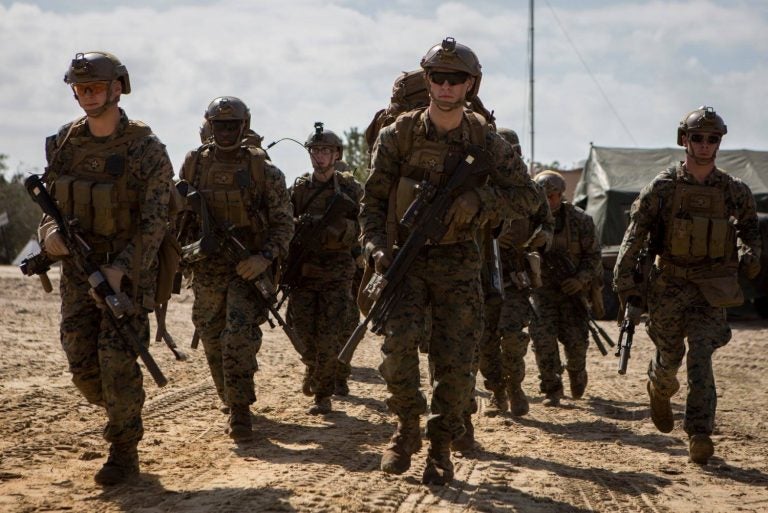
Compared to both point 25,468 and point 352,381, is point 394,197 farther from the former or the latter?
point 352,381

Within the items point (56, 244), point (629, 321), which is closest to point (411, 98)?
point (629, 321)

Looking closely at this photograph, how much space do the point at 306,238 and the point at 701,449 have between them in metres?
3.90

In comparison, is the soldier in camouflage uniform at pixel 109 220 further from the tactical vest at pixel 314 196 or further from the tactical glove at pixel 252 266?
the tactical vest at pixel 314 196

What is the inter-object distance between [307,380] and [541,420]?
6.84 feet

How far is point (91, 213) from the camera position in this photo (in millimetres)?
6477

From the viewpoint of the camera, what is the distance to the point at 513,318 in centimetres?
982

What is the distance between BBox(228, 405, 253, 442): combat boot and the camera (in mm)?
7977

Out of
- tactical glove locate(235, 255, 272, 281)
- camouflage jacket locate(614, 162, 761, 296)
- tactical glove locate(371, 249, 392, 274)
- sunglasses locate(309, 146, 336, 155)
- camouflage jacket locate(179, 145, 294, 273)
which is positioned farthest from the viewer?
sunglasses locate(309, 146, 336, 155)

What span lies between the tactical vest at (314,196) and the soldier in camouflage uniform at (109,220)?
3524 millimetres

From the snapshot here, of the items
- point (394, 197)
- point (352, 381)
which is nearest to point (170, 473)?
point (394, 197)

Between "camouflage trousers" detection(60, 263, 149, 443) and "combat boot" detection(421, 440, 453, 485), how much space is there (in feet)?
5.36

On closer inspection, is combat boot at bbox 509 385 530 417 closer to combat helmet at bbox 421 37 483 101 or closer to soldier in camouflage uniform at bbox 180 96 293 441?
soldier in camouflage uniform at bbox 180 96 293 441

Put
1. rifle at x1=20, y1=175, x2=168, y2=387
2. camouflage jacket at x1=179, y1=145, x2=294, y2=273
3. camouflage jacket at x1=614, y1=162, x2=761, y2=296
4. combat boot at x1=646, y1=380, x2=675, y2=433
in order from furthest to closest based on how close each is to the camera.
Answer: camouflage jacket at x1=179, y1=145, x2=294, y2=273 → combat boot at x1=646, y1=380, x2=675, y2=433 → camouflage jacket at x1=614, y1=162, x2=761, y2=296 → rifle at x1=20, y1=175, x2=168, y2=387

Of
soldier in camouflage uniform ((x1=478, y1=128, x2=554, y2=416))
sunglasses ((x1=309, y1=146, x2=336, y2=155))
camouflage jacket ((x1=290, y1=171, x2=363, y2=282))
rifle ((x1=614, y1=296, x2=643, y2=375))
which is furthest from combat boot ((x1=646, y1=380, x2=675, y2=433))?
sunglasses ((x1=309, y1=146, x2=336, y2=155))
